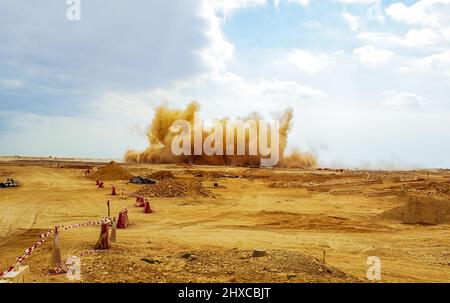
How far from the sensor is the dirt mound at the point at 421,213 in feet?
67.9

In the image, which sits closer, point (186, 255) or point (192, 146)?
point (186, 255)

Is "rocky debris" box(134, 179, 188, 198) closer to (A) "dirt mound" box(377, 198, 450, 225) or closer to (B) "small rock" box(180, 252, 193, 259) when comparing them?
(A) "dirt mound" box(377, 198, 450, 225)

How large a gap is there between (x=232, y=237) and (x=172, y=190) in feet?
48.5

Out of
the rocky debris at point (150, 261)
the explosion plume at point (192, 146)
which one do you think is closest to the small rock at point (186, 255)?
the rocky debris at point (150, 261)

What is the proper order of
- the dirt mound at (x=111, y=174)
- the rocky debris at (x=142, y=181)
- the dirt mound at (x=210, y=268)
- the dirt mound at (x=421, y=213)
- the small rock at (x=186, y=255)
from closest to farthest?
1. the dirt mound at (x=210, y=268)
2. the small rock at (x=186, y=255)
3. the dirt mound at (x=421, y=213)
4. the rocky debris at (x=142, y=181)
5. the dirt mound at (x=111, y=174)

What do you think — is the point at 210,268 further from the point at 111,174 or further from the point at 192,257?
the point at 111,174

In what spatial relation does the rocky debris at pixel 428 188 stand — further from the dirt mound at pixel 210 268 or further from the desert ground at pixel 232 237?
the dirt mound at pixel 210 268

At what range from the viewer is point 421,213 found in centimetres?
2105

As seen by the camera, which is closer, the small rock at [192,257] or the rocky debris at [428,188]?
the small rock at [192,257]

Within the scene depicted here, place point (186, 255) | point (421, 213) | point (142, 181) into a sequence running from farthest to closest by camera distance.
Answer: point (142, 181), point (421, 213), point (186, 255)

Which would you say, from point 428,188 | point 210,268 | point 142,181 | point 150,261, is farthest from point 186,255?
point 428,188

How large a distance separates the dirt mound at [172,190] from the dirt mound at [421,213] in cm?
1285
